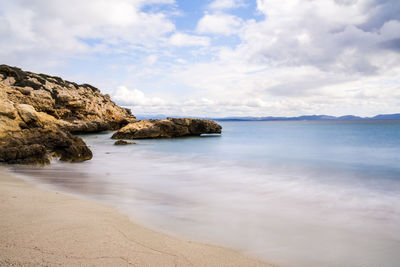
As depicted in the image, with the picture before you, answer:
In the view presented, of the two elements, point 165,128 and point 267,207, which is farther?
point 165,128

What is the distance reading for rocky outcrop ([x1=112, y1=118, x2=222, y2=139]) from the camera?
26828 millimetres

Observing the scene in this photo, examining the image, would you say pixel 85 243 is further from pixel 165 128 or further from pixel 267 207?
pixel 165 128

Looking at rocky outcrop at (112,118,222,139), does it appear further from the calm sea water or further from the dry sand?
the dry sand

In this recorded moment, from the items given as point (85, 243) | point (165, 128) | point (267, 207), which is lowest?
point (267, 207)

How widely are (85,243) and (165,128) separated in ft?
85.9

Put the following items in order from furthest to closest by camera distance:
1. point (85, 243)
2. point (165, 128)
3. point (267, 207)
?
point (165, 128) < point (267, 207) < point (85, 243)

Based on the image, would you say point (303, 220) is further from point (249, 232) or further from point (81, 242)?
point (81, 242)

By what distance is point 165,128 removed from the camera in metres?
28.7

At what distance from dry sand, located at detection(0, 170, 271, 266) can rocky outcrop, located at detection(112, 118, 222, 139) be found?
76.3 ft

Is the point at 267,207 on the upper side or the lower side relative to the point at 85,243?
lower

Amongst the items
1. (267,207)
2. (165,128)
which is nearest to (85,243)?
(267,207)

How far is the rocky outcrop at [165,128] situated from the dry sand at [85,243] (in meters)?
23.3

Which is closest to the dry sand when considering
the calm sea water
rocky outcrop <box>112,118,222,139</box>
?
the calm sea water

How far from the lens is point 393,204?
602 centimetres
